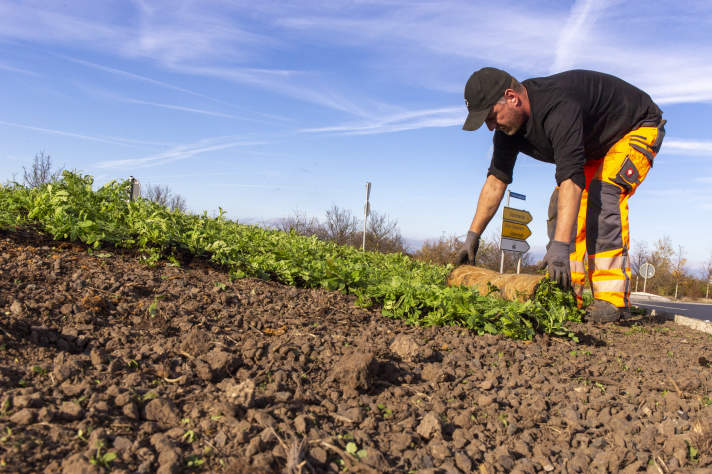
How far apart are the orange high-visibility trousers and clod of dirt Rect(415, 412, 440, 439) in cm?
316

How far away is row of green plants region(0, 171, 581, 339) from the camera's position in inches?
136

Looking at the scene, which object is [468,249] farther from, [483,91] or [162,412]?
[162,412]

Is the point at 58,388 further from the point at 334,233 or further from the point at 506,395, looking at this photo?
the point at 334,233

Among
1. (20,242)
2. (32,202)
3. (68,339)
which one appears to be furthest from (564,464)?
(32,202)

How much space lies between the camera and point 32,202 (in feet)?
13.6

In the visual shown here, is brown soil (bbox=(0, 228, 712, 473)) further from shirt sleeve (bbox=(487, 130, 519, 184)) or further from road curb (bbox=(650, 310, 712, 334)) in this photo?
road curb (bbox=(650, 310, 712, 334))

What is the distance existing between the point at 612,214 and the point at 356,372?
11.1 ft

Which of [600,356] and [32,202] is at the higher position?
[32,202]

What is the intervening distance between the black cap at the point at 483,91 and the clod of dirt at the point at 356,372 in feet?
8.49

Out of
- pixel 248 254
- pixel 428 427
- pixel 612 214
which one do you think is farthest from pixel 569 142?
pixel 428 427

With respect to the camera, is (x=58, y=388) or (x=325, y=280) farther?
(x=325, y=280)

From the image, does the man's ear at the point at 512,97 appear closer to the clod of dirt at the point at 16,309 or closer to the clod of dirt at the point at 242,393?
the clod of dirt at the point at 242,393

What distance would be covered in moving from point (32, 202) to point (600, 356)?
4.57 meters

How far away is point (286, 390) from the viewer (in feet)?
6.64
